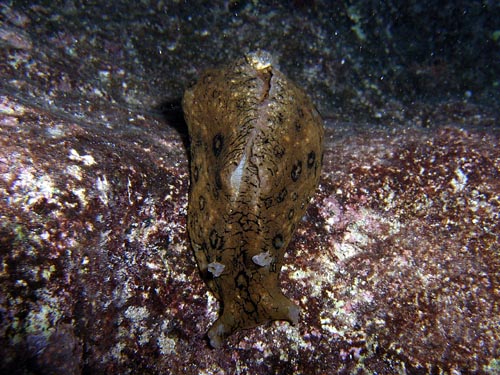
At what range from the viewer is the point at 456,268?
3135mm

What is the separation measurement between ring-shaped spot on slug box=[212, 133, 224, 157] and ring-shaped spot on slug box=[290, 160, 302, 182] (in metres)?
0.73

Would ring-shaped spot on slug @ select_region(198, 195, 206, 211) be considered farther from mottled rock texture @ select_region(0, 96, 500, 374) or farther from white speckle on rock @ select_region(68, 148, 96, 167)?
white speckle on rock @ select_region(68, 148, 96, 167)

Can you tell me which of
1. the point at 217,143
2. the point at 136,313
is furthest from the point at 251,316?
the point at 217,143

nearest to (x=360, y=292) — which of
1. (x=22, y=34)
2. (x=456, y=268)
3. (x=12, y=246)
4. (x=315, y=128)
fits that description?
(x=456, y=268)

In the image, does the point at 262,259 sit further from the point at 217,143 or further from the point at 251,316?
the point at 217,143

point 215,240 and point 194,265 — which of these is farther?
point 194,265

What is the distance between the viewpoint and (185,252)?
10.6 feet

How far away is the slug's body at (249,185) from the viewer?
284 cm

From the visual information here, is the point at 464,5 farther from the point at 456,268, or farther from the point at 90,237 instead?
the point at 90,237

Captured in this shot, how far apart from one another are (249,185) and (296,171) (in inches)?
23.6

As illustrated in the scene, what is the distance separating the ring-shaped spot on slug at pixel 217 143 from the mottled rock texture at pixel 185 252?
0.56m

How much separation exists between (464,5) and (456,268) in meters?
4.94

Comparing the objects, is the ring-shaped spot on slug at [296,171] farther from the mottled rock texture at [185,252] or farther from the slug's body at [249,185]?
the mottled rock texture at [185,252]

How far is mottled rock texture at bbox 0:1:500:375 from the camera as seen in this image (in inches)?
94.5
